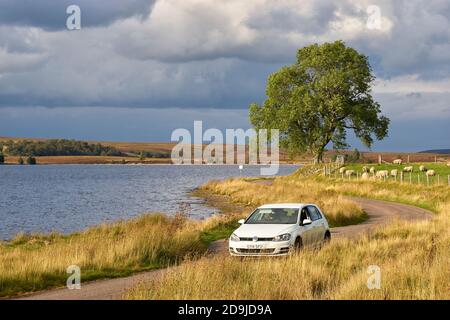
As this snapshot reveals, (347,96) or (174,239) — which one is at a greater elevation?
(347,96)

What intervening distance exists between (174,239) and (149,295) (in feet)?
31.7

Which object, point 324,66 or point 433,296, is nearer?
point 433,296

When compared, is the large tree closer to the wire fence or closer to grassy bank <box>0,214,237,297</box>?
the wire fence

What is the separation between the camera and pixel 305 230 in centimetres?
1820

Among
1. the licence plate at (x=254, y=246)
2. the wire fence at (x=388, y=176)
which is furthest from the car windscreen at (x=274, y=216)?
the wire fence at (x=388, y=176)

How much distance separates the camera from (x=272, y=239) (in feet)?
55.5

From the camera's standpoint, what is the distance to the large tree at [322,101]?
71.6m

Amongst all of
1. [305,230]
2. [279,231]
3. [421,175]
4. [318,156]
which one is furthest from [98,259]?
[318,156]

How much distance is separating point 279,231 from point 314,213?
289 centimetres

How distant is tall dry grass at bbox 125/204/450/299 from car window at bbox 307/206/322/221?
68.8 inches
